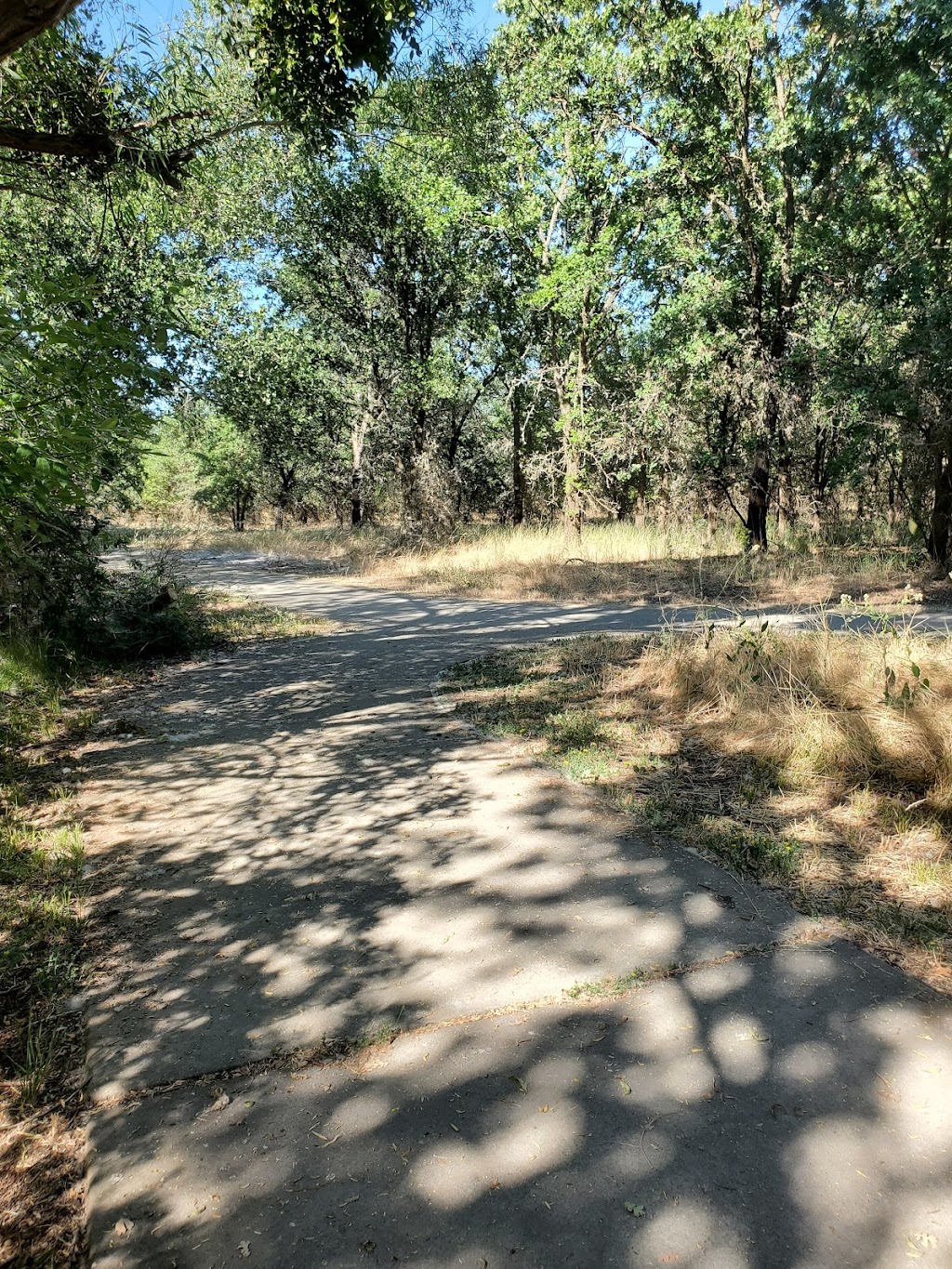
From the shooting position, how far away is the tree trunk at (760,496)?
51.1ft

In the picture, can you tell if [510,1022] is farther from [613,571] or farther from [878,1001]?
[613,571]

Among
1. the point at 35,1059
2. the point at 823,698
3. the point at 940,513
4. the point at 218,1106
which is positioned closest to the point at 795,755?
the point at 823,698

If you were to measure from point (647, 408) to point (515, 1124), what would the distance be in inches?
645

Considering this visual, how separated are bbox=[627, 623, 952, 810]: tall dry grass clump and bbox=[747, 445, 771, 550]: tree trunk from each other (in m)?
10.7

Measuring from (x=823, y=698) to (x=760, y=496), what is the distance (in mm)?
12185

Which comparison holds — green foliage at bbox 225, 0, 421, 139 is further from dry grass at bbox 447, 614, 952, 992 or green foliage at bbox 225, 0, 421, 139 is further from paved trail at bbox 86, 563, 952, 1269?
paved trail at bbox 86, 563, 952, 1269

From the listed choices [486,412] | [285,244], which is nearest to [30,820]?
[285,244]

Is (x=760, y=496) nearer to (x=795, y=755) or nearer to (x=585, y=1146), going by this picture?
(x=795, y=755)

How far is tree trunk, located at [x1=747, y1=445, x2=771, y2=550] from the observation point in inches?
613

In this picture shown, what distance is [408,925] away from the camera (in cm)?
294

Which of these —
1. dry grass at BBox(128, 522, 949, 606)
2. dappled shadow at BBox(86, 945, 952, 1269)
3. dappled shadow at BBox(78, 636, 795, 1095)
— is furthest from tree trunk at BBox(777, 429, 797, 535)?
dappled shadow at BBox(86, 945, 952, 1269)

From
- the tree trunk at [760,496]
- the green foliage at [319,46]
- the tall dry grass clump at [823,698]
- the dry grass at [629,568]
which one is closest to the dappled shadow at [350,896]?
the tall dry grass clump at [823,698]

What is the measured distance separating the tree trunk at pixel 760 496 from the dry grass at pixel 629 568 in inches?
27.6

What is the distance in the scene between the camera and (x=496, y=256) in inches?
709
